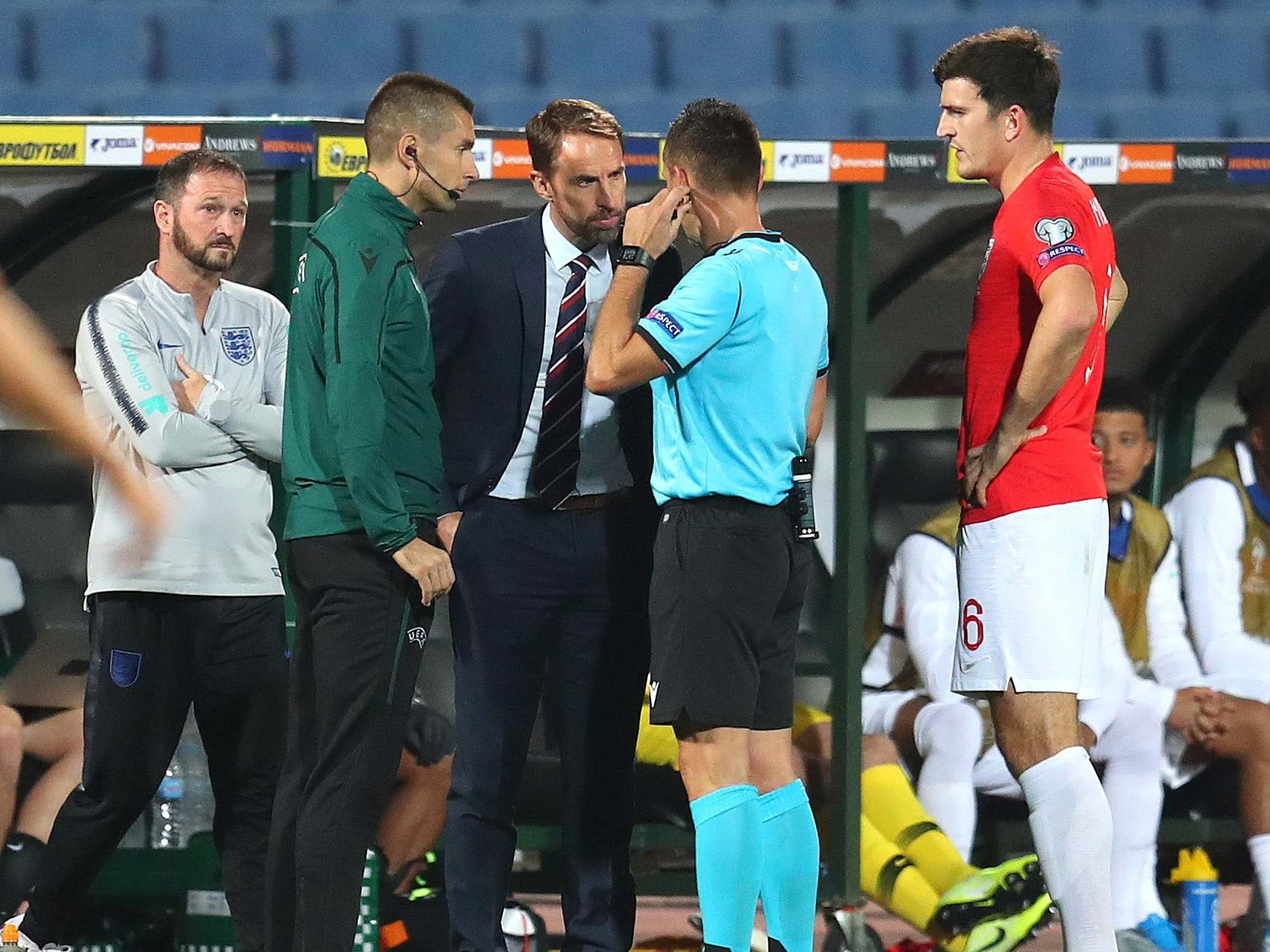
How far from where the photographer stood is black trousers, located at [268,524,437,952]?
3125 millimetres

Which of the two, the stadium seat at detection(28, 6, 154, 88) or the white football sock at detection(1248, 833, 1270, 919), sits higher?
the stadium seat at detection(28, 6, 154, 88)

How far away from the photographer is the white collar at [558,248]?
11.2 ft

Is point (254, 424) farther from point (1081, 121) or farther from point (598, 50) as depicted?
point (1081, 121)

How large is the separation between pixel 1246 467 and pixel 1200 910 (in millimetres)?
1230

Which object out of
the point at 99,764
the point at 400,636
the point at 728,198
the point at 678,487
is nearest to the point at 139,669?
the point at 99,764

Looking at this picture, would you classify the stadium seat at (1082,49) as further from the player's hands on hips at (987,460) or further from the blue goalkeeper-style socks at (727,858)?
the blue goalkeeper-style socks at (727,858)

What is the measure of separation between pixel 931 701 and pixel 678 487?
1738 millimetres

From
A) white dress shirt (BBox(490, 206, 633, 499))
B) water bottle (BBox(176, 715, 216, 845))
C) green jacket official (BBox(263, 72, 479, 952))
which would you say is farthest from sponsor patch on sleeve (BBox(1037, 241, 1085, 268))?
water bottle (BBox(176, 715, 216, 845))

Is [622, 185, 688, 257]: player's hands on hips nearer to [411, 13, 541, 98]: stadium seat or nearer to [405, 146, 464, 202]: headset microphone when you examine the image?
[405, 146, 464, 202]: headset microphone

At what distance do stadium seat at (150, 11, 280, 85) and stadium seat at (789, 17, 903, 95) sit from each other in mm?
1867

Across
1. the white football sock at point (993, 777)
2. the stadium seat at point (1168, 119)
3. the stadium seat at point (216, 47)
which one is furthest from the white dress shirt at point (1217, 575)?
the stadium seat at point (216, 47)

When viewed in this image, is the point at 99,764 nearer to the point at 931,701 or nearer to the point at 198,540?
the point at 198,540

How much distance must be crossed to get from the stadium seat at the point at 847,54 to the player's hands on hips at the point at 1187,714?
3.53 meters

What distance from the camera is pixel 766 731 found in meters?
3.27
